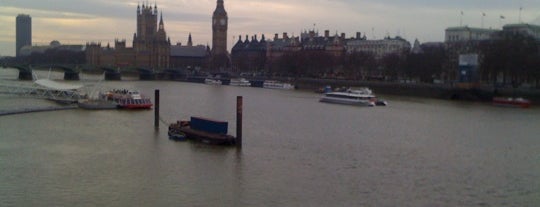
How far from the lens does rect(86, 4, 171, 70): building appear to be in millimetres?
142500

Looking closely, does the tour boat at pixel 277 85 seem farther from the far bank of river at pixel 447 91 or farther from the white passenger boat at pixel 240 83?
the far bank of river at pixel 447 91

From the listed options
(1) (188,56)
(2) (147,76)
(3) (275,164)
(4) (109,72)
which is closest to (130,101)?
(3) (275,164)

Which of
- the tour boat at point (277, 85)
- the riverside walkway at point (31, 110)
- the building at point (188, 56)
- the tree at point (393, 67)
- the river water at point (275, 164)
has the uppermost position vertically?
the building at point (188, 56)

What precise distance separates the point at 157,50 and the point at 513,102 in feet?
334

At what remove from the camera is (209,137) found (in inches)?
1022

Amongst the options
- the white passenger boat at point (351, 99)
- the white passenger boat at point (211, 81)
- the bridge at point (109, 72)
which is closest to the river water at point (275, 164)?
the white passenger boat at point (351, 99)

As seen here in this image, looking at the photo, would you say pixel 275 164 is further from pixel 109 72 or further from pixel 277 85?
pixel 109 72

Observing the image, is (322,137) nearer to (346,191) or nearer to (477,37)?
(346,191)

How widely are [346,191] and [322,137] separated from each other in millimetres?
10714

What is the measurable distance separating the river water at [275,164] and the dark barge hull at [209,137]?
0.58 m

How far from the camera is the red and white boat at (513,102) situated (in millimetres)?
50031

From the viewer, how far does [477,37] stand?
103312 mm

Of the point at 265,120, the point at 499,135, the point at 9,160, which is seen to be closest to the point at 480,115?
the point at 499,135

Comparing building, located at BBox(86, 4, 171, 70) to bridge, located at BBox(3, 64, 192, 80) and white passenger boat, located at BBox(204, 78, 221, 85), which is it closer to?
bridge, located at BBox(3, 64, 192, 80)
